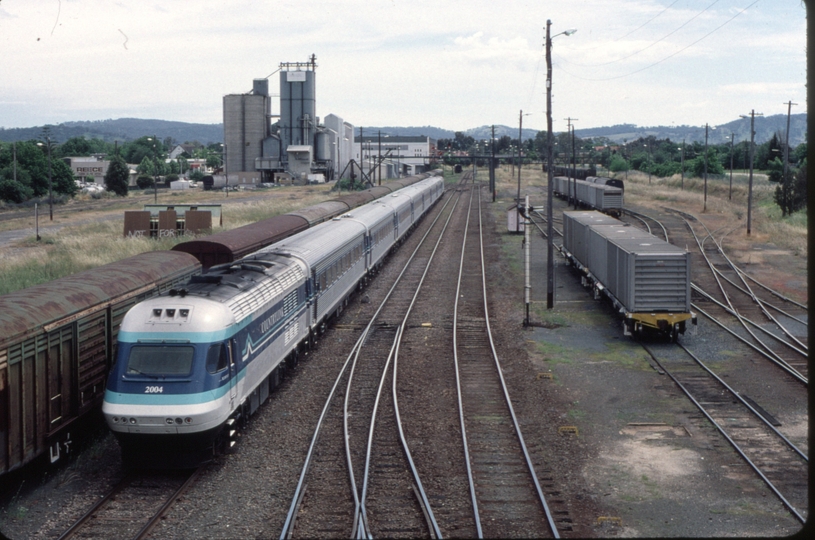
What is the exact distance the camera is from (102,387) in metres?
15.7

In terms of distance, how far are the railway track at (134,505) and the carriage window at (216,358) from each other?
200 centimetres

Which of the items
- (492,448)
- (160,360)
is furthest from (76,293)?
(492,448)

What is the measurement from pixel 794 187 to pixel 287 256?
53601mm

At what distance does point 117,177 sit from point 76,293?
93113mm

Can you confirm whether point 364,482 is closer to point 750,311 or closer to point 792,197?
point 750,311

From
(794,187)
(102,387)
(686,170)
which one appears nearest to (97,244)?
(102,387)

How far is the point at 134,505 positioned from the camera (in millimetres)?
12867

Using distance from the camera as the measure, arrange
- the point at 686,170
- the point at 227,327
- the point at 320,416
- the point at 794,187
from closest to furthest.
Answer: the point at 227,327, the point at 320,416, the point at 794,187, the point at 686,170

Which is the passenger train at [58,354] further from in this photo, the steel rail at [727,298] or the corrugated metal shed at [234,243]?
the steel rail at [727,298]

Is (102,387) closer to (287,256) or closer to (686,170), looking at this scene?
(287,256)

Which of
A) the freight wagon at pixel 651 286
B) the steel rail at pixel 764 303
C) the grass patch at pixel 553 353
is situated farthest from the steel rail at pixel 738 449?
the steel rail at pixel 764 303

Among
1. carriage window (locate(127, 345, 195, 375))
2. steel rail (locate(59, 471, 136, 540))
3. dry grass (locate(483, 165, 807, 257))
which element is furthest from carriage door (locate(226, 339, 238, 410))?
dry grass (locate(483, 165, 807, 257))

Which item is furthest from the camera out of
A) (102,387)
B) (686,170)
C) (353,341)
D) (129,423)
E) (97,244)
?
(686,170)

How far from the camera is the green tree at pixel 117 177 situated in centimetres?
10181
